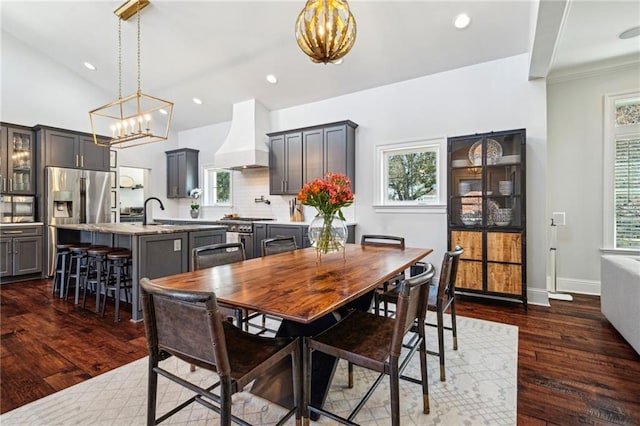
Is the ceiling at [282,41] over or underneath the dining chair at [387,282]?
over

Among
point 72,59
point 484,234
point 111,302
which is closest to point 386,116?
point 484,234

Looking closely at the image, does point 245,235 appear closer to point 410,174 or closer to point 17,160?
point 410,174

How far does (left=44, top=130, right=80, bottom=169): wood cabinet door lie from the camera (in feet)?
17.1

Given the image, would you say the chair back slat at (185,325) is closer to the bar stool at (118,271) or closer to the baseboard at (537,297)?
the bar stool at (118,271)

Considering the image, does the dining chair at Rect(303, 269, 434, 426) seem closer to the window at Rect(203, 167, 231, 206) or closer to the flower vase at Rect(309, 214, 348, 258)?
the flower vase at Rect(309, 214, 348, 258)

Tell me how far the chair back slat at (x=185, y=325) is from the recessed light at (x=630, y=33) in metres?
4.54

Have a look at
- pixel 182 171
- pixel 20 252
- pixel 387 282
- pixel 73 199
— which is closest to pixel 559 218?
pixel 387 282

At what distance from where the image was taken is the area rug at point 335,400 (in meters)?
1.73

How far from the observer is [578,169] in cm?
408

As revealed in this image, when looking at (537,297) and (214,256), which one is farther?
(537,297)

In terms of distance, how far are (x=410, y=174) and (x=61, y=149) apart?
5689mm

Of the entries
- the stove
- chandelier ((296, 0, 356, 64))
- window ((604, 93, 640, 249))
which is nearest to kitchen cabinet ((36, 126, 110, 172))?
the stove

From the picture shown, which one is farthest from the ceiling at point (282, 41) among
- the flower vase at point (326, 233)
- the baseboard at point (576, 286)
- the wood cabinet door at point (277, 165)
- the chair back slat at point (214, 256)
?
the chair back slat at point (214, 256)

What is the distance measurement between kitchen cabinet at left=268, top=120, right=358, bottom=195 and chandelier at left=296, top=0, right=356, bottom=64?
267 centimetres
